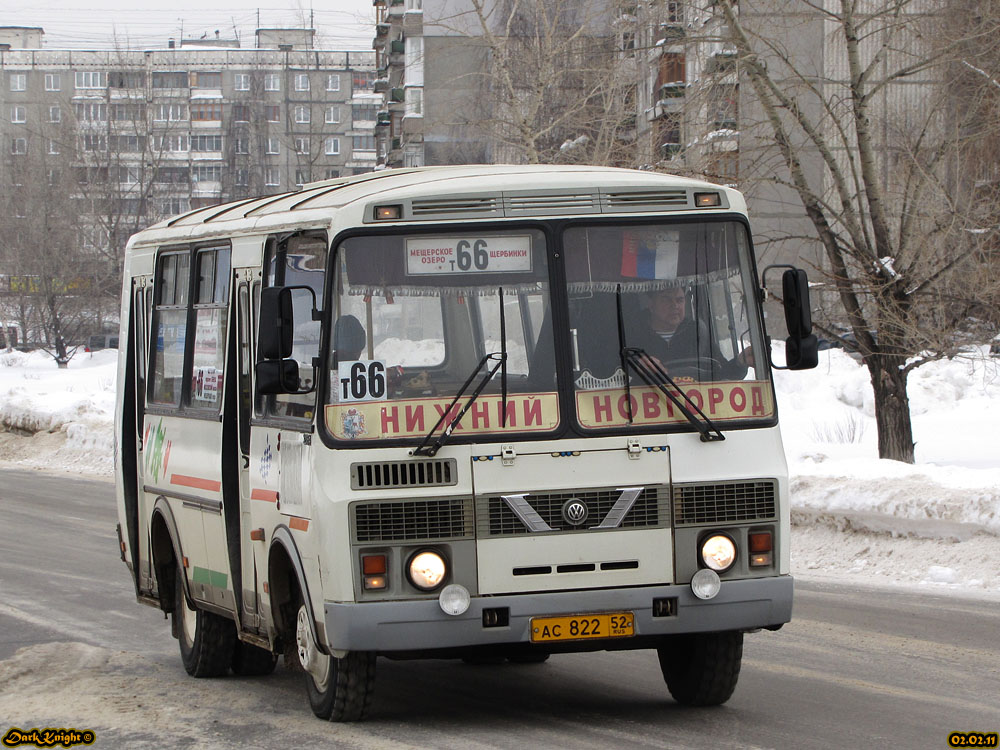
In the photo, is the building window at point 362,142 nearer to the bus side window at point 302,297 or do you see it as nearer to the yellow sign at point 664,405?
the bus side window at point 302,297

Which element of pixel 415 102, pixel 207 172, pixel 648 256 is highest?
pixel 207 172

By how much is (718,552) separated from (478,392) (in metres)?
1.30

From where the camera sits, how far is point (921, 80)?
20359 millimetres

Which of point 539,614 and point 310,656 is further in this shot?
point 310,656

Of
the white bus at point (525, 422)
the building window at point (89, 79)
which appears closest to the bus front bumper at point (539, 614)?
the white bus at point (525, 422)

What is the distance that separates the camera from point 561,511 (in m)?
7.21

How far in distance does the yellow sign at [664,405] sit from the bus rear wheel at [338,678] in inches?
58.0

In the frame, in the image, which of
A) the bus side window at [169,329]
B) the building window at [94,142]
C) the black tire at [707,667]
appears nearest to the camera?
the black tire at [707,667]

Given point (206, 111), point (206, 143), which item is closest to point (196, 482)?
point (206, 111)

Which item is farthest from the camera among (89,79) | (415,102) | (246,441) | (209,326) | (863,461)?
(89,79)

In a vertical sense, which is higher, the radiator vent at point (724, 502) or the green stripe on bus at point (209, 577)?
the radiator vent at point (724, 502)

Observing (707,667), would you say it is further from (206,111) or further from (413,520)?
(206,111)

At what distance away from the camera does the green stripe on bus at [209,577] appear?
9027 mm

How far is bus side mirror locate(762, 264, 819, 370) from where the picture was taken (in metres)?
7.53
